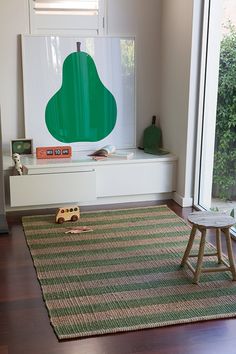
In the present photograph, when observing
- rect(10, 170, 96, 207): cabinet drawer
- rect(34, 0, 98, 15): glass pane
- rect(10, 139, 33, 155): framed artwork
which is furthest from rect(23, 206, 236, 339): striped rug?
rect(34, 0, 98, 15): glass pane

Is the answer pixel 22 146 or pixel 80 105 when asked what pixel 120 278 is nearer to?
pixel 22 146

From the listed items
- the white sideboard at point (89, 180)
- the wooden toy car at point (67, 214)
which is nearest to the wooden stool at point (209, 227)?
the wooden toy car at point (67, 214)

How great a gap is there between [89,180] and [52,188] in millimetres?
325

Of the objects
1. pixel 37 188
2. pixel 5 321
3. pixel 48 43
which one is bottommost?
pixel 5 321

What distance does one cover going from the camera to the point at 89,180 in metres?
4.29

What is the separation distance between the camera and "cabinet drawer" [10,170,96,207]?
13.6 feet

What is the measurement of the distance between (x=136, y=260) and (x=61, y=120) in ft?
6.11

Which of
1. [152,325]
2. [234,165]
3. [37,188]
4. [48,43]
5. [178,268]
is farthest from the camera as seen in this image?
[48,43]

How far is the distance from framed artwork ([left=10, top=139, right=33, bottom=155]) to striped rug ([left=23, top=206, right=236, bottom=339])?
0.71m

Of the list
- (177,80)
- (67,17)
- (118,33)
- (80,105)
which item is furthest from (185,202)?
(67,17)

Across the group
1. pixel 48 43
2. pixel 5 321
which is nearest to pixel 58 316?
pixel 5 321

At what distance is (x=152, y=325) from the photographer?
2.49m

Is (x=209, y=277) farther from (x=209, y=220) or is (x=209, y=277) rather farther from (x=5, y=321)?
(x=5, y=321)

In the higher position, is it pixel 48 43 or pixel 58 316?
pixel 48 43
